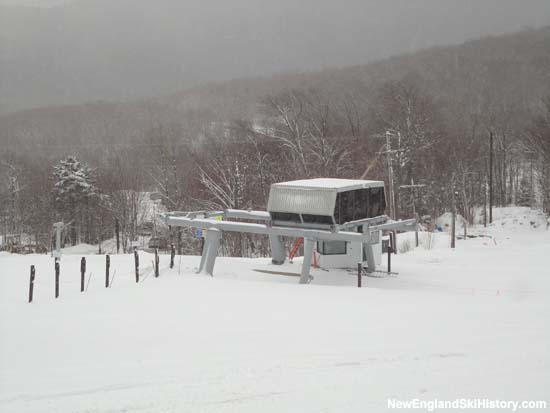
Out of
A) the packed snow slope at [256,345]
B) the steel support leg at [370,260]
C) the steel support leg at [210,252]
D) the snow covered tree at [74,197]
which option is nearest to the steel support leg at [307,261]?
the packed snow slope at [256,345]

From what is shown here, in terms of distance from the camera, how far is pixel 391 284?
62.6ft

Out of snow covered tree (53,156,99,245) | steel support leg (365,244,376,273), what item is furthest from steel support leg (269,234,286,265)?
snow covered tree (53,156,99,245)

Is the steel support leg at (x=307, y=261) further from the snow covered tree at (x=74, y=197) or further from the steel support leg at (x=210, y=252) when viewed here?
the snow covered tree at (x=74, y=197)

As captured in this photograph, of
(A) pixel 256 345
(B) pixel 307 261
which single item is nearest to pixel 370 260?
(B) pixel 307 261

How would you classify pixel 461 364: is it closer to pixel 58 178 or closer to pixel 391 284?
pixel 391 284

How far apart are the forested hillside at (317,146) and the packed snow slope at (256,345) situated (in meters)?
24.6

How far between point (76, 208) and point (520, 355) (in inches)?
2077

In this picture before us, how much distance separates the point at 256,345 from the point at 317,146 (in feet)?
138

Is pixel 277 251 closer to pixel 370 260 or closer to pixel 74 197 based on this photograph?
pixel 370 260

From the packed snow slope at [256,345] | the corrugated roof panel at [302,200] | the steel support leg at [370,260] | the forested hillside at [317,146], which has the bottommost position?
the packed snow slope at [256,345]

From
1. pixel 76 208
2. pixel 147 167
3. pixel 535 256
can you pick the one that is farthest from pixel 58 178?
pixel 535 256

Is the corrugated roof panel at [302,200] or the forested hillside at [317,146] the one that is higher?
the forested hillside at [317,146]

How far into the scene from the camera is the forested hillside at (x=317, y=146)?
52938mm

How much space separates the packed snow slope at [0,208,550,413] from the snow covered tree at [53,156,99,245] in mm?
40946
